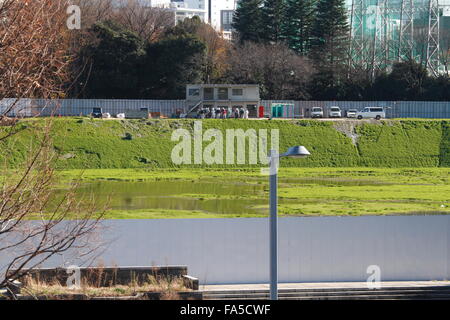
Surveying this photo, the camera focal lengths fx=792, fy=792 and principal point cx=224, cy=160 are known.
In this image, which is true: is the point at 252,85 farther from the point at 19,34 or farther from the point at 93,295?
the point at 19,34

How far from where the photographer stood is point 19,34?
912 centimetres

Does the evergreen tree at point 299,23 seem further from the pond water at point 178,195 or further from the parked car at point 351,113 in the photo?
the pond water at point 178,195

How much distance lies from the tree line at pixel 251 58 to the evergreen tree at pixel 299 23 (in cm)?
8

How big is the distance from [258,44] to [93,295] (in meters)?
46.5

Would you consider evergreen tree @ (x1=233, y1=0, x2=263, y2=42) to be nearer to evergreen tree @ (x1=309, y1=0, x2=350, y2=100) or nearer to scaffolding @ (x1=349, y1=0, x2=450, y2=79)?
evergreen tree @ (x1=309, y1=0, x2=350, y2=100)

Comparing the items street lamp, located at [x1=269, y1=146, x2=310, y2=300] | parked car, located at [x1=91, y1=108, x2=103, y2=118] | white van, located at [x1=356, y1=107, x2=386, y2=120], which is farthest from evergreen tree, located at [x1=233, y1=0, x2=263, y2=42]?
street lamp, located at [x1=269, y1=146, x2=310, y2=300]

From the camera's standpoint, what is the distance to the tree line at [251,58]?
51781mm

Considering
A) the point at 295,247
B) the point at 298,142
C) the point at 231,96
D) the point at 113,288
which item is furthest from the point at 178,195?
the point at 231,96

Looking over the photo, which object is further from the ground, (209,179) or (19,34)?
(19,34)

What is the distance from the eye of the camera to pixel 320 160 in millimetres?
44562

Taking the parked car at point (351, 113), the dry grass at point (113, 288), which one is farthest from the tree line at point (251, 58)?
the dry grass at point (113, 288)

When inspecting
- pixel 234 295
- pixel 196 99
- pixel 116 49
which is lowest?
pixel 234 295
